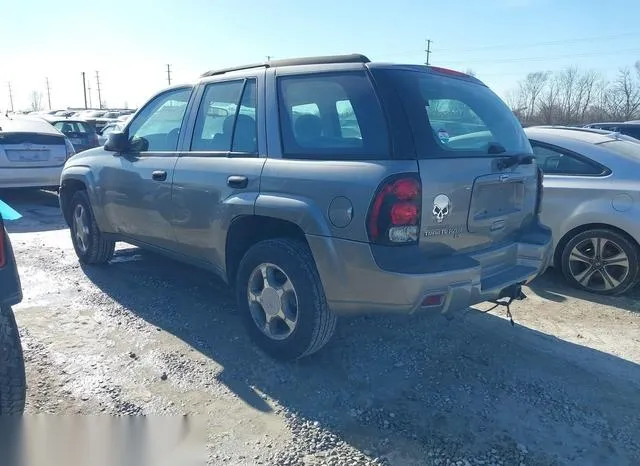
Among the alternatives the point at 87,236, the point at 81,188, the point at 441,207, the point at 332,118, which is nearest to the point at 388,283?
the point at 441,207

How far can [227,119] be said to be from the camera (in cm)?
395

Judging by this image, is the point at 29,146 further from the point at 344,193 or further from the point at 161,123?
the point at 344,193

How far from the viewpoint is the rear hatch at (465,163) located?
2.99 m

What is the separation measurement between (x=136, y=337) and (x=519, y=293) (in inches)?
109

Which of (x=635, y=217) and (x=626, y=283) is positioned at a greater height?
(x=635, y=217)

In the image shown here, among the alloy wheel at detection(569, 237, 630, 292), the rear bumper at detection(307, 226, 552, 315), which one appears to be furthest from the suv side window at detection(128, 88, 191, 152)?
the alloy wheel at detection(569, 237, 630, 292)

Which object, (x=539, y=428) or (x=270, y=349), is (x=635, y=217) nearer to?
(x=539, y=428)

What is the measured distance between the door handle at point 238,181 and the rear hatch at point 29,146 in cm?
709

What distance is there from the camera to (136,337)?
399 cm

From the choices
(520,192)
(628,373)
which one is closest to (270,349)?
(520,192)

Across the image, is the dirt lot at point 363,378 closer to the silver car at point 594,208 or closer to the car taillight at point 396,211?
the silver car at point 594,208

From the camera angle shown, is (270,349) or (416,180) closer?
(416,180)

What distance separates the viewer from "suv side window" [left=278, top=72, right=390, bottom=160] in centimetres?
304

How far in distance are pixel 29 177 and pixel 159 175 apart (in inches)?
242
